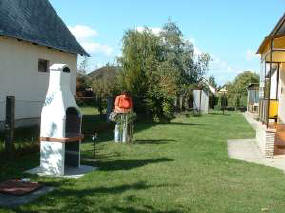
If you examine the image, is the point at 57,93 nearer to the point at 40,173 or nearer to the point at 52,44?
the point at 40,173

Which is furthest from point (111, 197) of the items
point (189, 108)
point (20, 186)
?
point (189, 108)

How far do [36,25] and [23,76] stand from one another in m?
2.29

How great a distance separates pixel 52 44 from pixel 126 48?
17506 millimetres

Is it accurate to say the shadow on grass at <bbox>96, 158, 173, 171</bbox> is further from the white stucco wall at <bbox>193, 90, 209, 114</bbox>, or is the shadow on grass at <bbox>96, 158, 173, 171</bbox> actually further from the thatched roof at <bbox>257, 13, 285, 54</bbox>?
the white stucco wall at <bbox>193, 90, 209, 114</bbox>

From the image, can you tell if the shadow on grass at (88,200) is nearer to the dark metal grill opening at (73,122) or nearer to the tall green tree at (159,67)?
the dark metal grill opening at (73,122)

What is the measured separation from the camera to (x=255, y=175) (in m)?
9.94

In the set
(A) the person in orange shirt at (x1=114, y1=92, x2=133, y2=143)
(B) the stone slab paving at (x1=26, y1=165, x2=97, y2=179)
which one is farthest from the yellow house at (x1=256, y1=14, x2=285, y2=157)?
(B) the stone slab paving at (x1=26, y1=165, x2=97, y2=179)

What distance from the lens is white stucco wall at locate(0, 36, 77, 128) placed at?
15094mm

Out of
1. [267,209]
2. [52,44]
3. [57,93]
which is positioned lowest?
[267,209]

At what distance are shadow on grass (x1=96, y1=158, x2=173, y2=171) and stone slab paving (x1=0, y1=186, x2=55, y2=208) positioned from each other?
7.67ft

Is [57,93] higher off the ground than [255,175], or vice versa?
[57,93]

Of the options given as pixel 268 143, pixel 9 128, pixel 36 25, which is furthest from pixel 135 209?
pixel 36 25

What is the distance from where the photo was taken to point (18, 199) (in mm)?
7047

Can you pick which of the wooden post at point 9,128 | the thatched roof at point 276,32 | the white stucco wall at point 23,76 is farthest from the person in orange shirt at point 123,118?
the thatched roof at point 276,32
